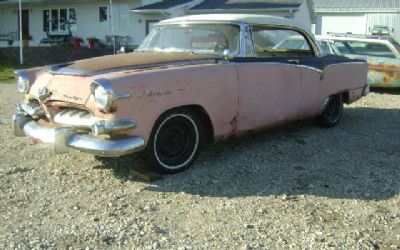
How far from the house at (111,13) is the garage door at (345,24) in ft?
19.8

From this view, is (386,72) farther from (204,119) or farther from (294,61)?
(204,119)

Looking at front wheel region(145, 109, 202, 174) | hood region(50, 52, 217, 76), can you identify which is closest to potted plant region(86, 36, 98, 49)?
hood region(50, 52, 217, 76)

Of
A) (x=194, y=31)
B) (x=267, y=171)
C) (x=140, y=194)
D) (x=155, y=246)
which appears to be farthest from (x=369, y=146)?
(x=155, y=246)

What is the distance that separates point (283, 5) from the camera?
2075 centimetres

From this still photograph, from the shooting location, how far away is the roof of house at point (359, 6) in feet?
98.2

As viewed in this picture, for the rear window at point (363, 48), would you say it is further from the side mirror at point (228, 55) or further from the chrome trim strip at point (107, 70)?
the chrome trim strip at point (107, 70)

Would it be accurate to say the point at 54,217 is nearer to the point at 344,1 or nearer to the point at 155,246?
the point at 155,246

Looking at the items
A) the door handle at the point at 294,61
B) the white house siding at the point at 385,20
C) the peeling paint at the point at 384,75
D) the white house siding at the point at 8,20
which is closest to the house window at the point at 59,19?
the white house siding at the point at 8,20

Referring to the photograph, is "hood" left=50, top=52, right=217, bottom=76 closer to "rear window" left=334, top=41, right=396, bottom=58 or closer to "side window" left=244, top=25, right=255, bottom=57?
"side window" left=244, top=25, right=255, bottom=57

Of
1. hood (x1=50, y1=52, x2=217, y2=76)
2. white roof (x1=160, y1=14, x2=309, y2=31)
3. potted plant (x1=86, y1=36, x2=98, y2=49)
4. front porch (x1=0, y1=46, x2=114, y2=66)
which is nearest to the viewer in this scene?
hood (x1=50, y1=52, x2=217, y2=76)

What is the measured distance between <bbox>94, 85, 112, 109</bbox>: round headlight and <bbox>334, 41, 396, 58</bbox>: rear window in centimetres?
834

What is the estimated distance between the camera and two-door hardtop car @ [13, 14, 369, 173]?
4172 mm

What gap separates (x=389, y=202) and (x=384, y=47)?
7.73 meters

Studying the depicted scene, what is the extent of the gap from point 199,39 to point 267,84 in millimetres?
901
